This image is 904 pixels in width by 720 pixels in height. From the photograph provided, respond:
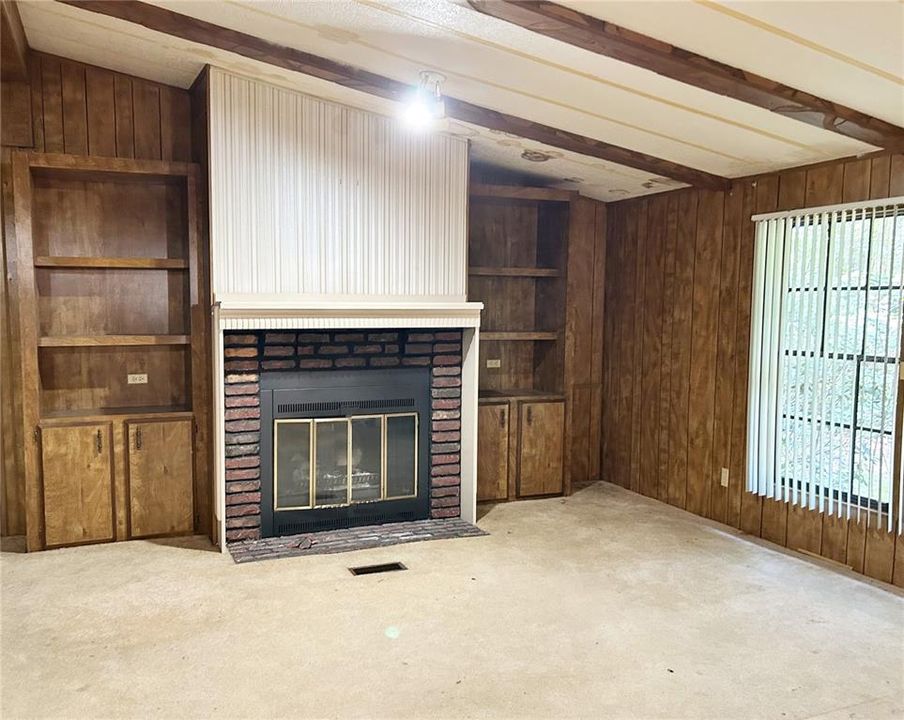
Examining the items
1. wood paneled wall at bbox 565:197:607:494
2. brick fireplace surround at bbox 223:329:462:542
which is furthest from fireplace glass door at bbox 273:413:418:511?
wood paneled wall at bbox 565:197:607:494

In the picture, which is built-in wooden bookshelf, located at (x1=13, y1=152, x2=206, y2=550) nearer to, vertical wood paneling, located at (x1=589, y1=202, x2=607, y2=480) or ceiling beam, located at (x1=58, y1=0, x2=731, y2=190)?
ceiling beam, located at (x1=58, y1=0, x2=731, y2=190)

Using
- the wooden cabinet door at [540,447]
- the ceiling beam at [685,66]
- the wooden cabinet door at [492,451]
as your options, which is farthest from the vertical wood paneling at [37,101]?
the wooden cabinet door at [540,447]

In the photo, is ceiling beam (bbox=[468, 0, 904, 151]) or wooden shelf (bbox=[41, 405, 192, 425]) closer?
ceiling beam (bbox=[468, 0, 904, 151])

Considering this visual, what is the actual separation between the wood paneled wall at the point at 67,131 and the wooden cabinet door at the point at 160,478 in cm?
13

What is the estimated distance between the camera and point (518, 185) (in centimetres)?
518

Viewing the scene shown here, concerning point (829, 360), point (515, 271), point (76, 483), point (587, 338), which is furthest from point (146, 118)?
point (829, 360)

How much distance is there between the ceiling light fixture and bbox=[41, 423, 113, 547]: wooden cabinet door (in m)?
2.46

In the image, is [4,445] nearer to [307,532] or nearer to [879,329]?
[307,532]

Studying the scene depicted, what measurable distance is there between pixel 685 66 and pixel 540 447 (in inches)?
116

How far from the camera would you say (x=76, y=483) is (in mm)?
4031

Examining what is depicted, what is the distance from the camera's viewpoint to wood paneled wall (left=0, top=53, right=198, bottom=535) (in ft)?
13.2

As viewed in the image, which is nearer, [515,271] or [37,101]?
[37,101]

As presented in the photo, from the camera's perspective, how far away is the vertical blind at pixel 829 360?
3.51m

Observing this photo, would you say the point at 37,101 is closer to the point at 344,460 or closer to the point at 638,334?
the point at 344,460
